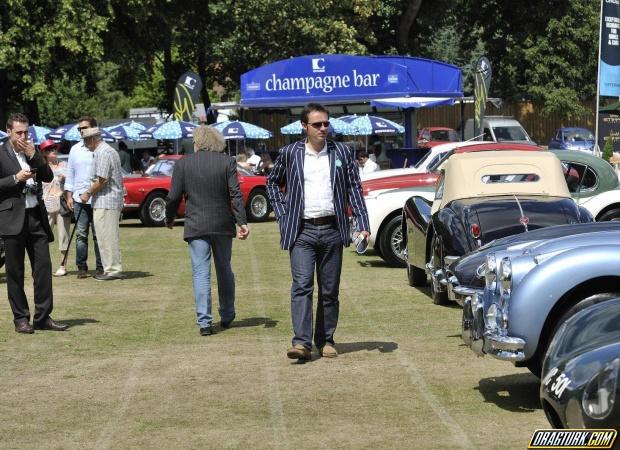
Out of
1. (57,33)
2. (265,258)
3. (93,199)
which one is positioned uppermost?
(57,33)

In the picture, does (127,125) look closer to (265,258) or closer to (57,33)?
(57,33)

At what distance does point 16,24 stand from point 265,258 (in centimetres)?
2031

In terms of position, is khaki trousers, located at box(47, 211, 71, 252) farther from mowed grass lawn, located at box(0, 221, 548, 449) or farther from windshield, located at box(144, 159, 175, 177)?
windshield, located at box(144, 159, 175, 177)

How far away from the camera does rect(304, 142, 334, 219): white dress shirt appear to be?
9328mm

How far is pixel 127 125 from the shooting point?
38.5 meters

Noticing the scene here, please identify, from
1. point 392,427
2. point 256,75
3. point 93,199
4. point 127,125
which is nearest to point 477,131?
point 256,75

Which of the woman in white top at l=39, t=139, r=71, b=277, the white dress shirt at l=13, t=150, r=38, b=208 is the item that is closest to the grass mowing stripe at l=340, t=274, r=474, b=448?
the white dress shirt at l=13, t=150, r=38, b=208

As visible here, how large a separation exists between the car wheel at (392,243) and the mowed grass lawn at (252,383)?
296 cm

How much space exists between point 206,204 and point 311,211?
1.81 m

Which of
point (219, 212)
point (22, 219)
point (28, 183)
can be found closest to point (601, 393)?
point (219, 212)

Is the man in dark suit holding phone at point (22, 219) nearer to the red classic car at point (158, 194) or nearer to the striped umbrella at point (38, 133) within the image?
the red classic car at point (158, 194)

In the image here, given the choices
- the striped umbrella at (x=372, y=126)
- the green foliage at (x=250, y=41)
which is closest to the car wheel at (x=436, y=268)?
the striped umbrella at (x=372, y=126)

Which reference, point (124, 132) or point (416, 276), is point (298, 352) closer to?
point (416, 276)

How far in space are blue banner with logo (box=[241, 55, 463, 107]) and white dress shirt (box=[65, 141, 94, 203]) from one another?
56.6ft
